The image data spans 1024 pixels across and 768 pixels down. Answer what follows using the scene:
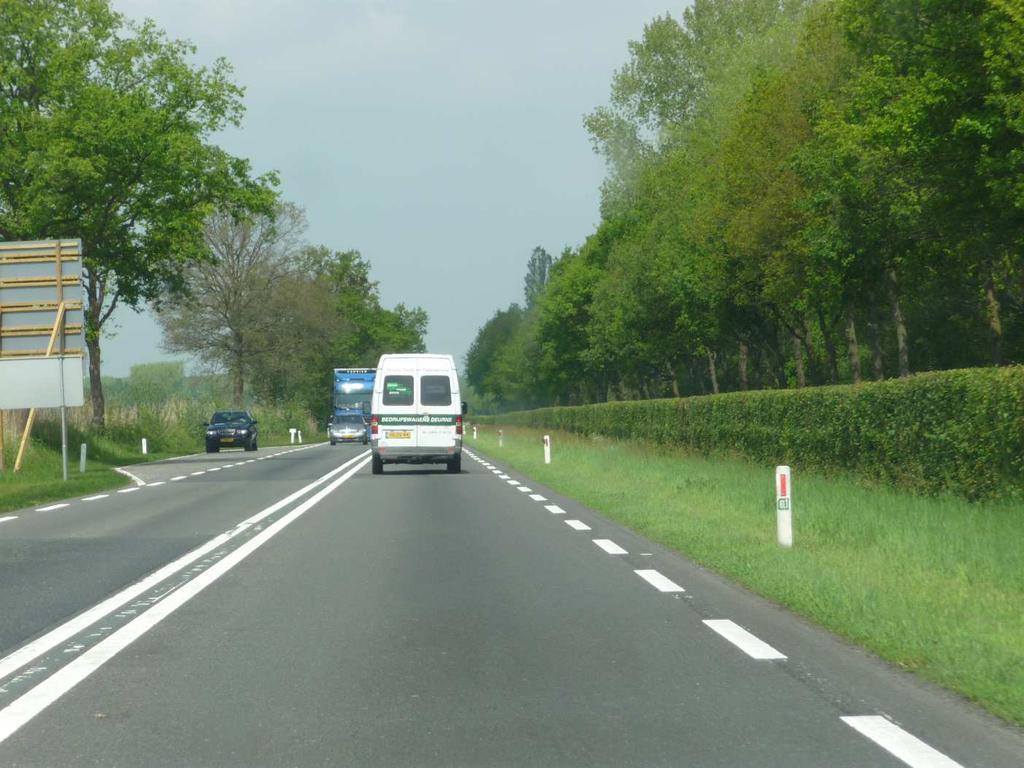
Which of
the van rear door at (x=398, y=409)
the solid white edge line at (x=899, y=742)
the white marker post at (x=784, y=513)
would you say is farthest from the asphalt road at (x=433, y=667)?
the van rear door at (x=398, y=409)

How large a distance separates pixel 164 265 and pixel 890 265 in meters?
21.6

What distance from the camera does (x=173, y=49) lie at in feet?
135

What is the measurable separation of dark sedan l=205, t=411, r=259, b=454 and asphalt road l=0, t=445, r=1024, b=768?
35902mm

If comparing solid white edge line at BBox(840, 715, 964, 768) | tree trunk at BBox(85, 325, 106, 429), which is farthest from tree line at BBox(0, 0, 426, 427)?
solid white edge line at BBox(840, 715, 964, 768)

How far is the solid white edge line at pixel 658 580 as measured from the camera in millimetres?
9469

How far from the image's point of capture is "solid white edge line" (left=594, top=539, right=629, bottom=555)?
11.9 meters

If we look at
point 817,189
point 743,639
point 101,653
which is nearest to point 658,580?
point 743,639

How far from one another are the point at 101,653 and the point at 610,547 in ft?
20.0

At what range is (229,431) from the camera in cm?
4847

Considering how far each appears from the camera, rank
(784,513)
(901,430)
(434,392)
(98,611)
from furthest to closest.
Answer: (434,392) < (901,430) < (784,513) < (98,611)

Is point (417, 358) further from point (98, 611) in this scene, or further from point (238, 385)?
point (238, 385)

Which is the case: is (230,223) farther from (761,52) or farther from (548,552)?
(548,552)

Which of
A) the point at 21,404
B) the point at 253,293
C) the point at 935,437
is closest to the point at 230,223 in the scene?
the point at 253,293

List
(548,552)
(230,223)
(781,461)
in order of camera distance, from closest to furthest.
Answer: (548,552) < (781,461) < (230,223)
